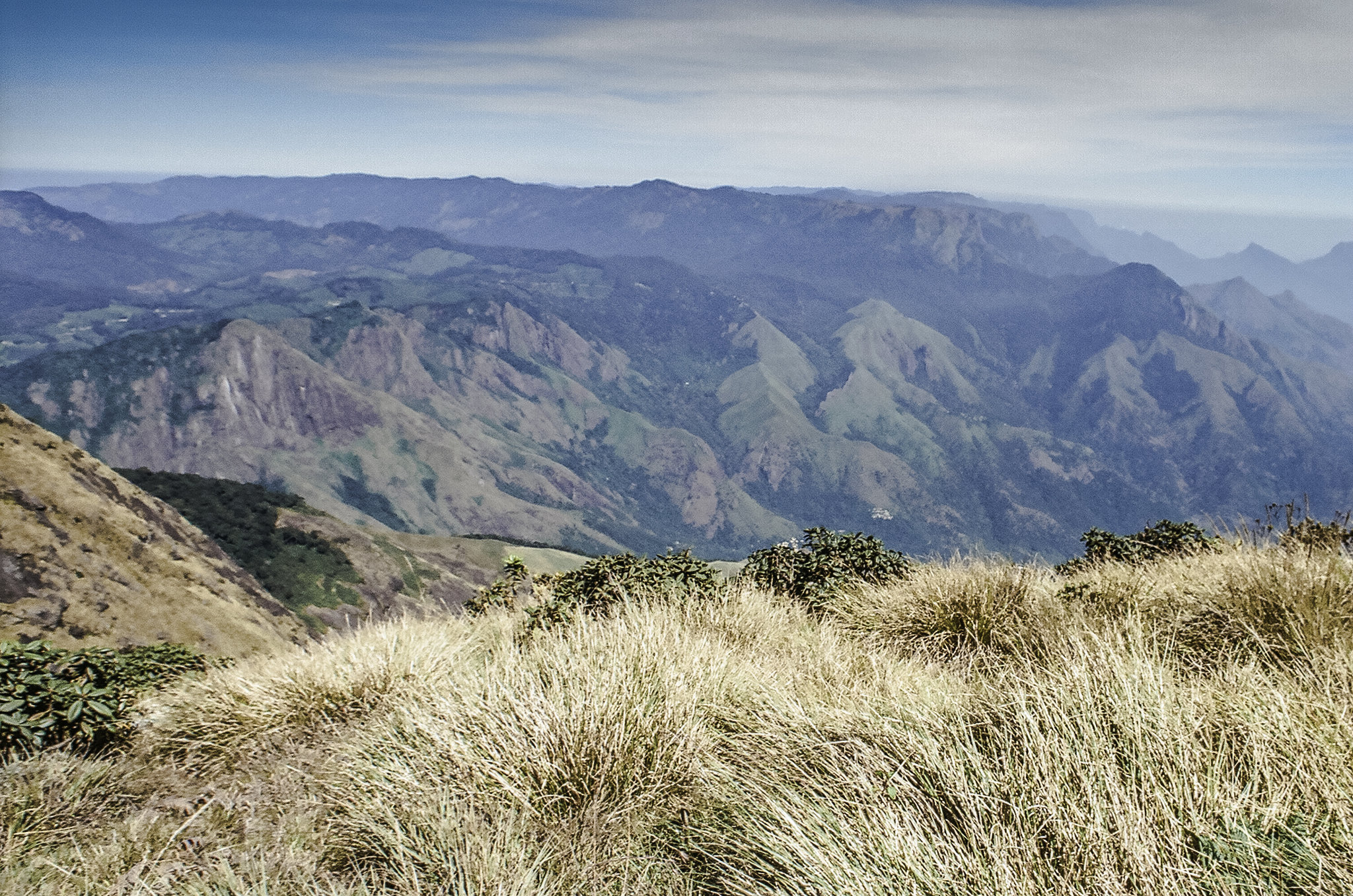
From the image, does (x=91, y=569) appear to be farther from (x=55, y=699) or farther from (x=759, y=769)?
(x=759, y=769)

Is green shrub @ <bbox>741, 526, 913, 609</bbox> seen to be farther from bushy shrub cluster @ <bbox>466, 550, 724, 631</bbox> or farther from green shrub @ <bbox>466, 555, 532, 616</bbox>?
green shrub @ <bbox>466, 555, 532, 616</bbox>

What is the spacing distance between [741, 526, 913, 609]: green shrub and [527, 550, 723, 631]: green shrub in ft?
3.57

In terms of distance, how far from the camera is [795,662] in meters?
7.16

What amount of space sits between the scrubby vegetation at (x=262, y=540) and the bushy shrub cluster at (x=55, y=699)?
121 metres

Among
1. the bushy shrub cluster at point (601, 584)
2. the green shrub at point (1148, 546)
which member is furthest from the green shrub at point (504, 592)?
the green shrub at point (1148, 546)

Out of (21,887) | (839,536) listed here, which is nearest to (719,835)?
(21,887)

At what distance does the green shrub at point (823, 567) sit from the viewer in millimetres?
11086

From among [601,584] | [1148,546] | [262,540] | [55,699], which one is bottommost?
[262,540]

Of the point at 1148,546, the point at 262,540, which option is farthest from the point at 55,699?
the point at 262,540

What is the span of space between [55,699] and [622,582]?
6.31 m

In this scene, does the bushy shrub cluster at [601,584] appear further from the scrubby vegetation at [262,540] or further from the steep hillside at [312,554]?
the scrubby vegetation at [262,540]

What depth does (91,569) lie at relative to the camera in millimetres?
63312

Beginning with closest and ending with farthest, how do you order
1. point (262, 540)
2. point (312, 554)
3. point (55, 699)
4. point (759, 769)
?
point (759, 769) → point (55, 699) → point (262, 540) → point (312, 554)

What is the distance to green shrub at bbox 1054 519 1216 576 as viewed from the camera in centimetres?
1197
